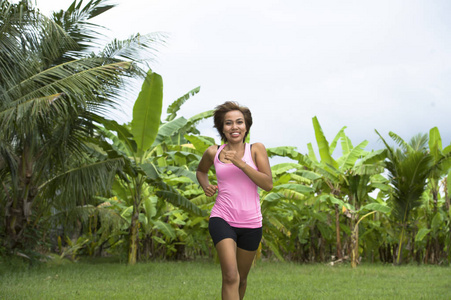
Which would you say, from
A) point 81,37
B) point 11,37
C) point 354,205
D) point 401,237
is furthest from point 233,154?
point 401,237

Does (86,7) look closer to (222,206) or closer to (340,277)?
(340,277)

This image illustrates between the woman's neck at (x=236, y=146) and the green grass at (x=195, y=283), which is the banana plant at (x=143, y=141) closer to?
the green grass at (x=195, y=283)

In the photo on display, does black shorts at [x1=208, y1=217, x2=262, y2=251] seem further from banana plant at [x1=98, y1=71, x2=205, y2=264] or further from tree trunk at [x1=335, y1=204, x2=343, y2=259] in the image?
tree trunk at [x1=335, y1=204, x2=343, y2=259]

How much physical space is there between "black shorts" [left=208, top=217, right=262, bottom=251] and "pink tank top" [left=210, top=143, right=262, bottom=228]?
36 mm

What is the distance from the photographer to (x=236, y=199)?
3.78 m

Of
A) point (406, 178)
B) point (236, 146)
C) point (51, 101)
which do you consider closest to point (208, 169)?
point (236, 146)

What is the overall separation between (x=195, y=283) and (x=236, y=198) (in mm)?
6091

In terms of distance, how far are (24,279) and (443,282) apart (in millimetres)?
8192

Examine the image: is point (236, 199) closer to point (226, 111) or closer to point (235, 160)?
point (235, 160)

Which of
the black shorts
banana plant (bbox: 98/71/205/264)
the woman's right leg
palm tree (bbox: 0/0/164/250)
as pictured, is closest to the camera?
the woman's right leg

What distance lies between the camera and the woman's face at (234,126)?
3.99 meters

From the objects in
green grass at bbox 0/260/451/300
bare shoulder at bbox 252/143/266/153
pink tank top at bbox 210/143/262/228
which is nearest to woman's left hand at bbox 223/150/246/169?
pink tank top at bbox 210/143/262/228

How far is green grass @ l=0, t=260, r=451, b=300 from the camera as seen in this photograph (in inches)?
305

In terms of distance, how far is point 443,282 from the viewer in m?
Answer: 10.0
